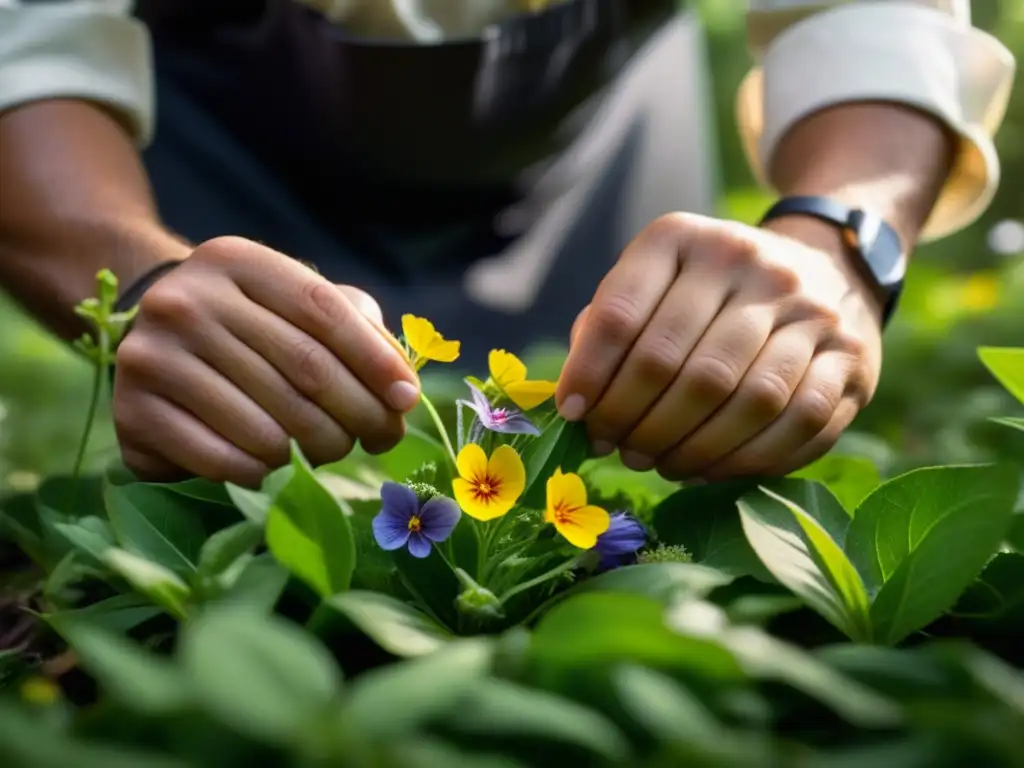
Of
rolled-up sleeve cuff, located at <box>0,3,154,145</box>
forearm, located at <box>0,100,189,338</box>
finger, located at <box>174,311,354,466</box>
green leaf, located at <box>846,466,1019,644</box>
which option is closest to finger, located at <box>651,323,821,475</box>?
green leaf, located at <box>846,466,1019,644</box>

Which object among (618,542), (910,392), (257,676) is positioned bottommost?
(910,392)

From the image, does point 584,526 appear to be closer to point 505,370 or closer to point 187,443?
point 505,370

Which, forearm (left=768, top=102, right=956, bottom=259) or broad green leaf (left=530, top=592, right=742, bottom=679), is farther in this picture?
forearm (left=768, top=102, right=956, bottom=259)

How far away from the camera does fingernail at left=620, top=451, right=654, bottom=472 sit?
0.60m

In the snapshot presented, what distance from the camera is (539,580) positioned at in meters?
0.47

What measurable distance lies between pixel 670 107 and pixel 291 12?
625 mm

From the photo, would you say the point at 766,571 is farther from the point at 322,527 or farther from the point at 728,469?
the point at 322,527

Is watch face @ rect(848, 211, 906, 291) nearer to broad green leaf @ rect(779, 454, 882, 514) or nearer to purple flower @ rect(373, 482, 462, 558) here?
broad green leaf @ rect(779, 454, 882, 514)

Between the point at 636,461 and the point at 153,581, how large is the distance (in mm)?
297

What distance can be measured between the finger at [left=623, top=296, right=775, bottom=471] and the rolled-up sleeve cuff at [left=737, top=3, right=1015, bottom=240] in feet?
1.36

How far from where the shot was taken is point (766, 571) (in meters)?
0.49

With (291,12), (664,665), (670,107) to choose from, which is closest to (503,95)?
(291,12)

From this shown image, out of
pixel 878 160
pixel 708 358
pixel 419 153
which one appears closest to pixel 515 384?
pixel 708 358

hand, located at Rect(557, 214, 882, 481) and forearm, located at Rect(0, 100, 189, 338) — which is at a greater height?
hand, located at Rect(557, 214, 882, 481)
